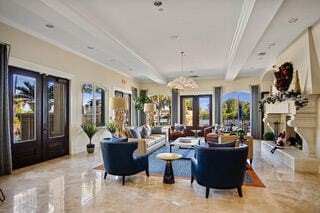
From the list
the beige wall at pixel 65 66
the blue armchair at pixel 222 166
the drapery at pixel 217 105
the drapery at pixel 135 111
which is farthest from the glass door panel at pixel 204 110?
the blue armchair at pixel 222 166

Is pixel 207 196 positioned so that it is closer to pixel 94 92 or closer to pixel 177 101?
pixel 94 92

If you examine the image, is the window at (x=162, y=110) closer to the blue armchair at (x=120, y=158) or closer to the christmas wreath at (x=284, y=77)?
the christmas wreath at (x=284, y=77)

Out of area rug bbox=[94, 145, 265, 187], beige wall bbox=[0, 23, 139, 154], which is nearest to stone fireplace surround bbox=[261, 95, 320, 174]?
area rug bbox=[94, 145, 265, 187]

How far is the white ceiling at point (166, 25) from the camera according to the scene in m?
3.41

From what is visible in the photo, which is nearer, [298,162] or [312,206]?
[312,206]

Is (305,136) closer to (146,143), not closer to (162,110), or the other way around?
(146,143)

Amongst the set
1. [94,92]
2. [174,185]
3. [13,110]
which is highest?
[94,92]

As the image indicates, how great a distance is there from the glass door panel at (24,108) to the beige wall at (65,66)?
399 millimetres

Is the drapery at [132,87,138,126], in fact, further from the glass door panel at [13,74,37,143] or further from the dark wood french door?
the glass door panel at [13,74,37,143]

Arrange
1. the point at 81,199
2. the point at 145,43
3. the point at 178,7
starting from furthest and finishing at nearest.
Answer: the point at 145,43, the point at 178,7, the point at 81,199

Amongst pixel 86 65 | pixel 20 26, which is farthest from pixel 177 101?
pixel 20 26

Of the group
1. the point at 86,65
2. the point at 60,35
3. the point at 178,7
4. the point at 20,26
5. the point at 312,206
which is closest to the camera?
the point at 312,206

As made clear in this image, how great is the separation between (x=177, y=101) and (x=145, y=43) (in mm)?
5981

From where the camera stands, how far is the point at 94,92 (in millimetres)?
7508
